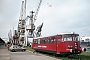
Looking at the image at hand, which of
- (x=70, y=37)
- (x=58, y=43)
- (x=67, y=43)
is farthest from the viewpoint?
(x=58, y=43)

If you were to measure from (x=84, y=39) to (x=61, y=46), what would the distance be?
209ft

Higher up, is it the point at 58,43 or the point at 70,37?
the point at 70,37

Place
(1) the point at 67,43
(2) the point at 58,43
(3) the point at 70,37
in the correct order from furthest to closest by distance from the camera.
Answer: (2) the point at 58,43 → (3) the point at 70,37 → (1) the point at 67,43

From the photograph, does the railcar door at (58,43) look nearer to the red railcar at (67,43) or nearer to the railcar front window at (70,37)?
the red railcar at (67,43)

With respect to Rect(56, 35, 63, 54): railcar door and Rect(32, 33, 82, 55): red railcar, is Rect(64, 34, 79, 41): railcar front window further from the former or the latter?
Rect(56, 35, 63, 54): railcar door

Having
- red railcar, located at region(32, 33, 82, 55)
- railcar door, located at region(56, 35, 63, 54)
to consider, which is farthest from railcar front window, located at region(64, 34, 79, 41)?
railcar door, located at region(56, 35, 63, 54)

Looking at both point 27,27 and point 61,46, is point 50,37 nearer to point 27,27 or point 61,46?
point 61,46

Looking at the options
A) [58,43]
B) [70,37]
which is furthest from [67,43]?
[58,43]

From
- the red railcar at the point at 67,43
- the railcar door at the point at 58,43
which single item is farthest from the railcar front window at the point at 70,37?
the railcar door at the point at 58,43

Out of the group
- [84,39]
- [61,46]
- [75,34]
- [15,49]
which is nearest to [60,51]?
[61,46]

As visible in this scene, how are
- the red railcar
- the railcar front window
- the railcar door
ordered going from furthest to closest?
1. the railcar door
2. the railcar front window
3. the red railcar

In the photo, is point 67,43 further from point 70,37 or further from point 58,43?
point 58,43

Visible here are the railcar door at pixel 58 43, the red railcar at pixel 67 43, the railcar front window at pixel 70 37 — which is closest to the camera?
the red railcar at pixel 67 43

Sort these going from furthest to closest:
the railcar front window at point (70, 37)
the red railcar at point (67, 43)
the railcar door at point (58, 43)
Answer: the railcar door at point (58, 43) → the railcar front window at point (70, 37) → the red railcar at point (67, 43)
